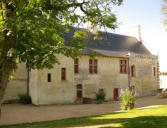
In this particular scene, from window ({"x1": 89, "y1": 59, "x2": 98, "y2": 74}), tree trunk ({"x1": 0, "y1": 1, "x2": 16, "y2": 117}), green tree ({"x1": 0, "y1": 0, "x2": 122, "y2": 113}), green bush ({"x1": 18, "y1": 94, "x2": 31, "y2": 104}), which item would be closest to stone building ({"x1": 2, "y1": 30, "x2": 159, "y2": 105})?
window ({"x1": 89, "y1": 59, "x2": 98, "y2": 74})

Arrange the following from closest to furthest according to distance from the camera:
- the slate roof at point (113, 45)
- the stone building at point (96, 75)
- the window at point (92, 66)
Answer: the stone building at point (96, 75) → the window at point (92, 66) → the slate roof at point (113, 45)

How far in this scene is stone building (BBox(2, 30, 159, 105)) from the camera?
20.6m

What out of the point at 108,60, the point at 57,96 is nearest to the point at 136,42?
the point at 108,60

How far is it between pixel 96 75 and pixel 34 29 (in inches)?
656

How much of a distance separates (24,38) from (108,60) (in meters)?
17.9

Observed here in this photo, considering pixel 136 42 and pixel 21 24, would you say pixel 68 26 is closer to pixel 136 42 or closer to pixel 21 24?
pixel 21 24

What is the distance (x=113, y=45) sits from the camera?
90.5 ft

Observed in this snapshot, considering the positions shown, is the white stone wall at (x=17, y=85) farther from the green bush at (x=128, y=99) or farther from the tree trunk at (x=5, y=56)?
the tree trunk at (x=5, y=56)

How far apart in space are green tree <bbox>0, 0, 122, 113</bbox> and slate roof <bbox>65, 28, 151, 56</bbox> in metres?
13.0

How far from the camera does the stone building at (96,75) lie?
20609mm

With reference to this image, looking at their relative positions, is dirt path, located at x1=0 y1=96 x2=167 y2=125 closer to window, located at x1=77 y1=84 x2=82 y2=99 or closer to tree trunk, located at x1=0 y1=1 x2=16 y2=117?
window, located at x1=77 y1=84 x2=82 y2=99

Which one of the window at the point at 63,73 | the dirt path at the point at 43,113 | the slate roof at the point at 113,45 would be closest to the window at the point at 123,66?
the slate roof at the point at 113,45

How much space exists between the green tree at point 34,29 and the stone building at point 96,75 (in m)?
7.09

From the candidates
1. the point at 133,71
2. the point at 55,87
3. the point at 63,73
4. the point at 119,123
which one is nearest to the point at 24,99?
the point at 55,87
